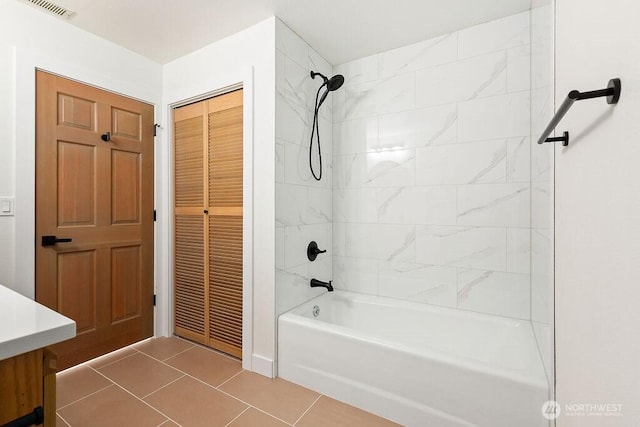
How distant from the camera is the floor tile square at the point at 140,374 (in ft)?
5.97

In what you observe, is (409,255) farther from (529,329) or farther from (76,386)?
(76,386)

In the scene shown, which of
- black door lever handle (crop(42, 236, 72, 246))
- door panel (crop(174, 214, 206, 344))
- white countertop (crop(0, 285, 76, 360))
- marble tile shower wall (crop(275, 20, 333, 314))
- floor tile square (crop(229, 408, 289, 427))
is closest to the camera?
white countertop (crop(0, 285, 76, 360))

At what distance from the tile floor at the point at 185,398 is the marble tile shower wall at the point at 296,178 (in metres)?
0.53

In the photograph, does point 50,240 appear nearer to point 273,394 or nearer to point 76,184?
point 76,184

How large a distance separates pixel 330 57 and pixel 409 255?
1742 millimetres

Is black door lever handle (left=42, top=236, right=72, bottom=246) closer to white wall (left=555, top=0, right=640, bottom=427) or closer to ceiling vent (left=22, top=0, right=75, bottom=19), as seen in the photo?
ceiling vent (left=22, top=0, right=75, bottom=19)

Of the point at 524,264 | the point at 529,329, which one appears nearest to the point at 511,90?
the point at 524,264

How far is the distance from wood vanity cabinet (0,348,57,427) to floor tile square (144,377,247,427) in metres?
1.00

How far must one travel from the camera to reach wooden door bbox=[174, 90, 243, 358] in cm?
219

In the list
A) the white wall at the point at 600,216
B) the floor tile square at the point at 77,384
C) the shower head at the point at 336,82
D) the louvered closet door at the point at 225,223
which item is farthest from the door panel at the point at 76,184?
the white wall at the point at 600,216

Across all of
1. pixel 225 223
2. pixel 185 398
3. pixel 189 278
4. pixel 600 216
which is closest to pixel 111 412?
pixel 185 398

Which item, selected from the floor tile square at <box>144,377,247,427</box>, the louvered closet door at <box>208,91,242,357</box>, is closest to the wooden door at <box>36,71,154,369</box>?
the louvered closet door at <box>208,91,242,357</box>

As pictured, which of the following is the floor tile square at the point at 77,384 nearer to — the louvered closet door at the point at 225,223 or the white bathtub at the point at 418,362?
the louvered closet door at the point at 225,223

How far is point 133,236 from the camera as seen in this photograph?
2.36 m
